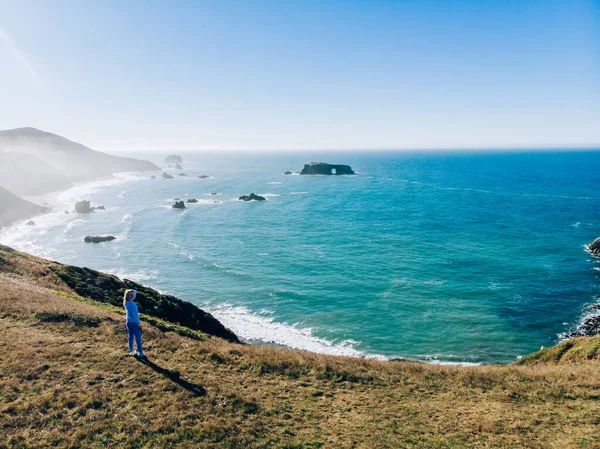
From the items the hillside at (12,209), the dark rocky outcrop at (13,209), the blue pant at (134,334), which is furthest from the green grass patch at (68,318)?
the hillside at (12,209)

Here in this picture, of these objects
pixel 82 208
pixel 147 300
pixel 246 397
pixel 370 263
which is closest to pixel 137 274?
pixel 147 300

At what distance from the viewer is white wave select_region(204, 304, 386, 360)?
3631 cm

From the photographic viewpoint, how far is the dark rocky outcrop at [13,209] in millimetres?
96125

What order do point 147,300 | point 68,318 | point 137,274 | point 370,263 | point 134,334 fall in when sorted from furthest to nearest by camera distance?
point 370,263, point 137,274, point 147,300, point 68,318, point 134,334

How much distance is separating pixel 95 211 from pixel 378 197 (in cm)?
9457

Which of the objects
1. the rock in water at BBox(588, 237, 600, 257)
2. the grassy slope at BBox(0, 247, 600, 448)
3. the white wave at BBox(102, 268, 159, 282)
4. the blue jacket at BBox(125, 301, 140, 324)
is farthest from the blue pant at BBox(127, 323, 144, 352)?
the rock in water at BBox(588, 237, 600, 257)

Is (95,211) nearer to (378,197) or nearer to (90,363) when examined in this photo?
(378,197)

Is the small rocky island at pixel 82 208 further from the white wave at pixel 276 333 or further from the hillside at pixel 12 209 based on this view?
the white wave at pixel 276 333

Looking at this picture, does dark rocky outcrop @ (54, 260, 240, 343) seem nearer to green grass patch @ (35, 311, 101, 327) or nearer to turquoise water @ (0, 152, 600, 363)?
turquoise water @ (0, 152, 600, 363)

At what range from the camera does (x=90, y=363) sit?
14812mm

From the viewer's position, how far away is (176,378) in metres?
14.5

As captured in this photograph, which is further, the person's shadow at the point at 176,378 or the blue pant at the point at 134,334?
the blue pant at the point at 134,334

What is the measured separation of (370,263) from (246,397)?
4835 centimetres

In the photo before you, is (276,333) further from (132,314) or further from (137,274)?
(137,274)
